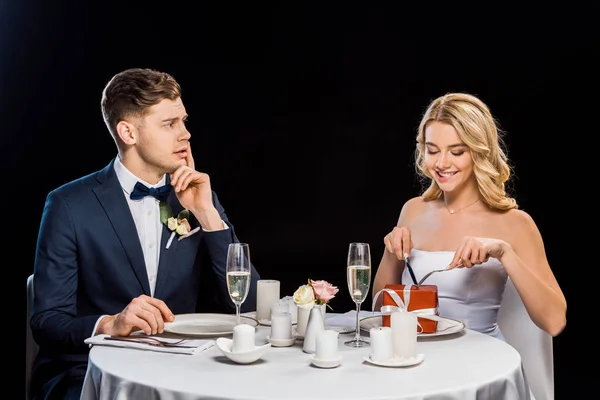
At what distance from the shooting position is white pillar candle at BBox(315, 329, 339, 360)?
1.96 m

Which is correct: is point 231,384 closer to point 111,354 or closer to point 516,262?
point 111,354

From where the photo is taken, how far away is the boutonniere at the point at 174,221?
2.95 metres

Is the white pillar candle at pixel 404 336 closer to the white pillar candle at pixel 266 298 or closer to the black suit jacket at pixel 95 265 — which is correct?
the white pillar candle at pixel 266 298

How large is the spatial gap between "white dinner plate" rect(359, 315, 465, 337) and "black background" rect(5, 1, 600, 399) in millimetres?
2191

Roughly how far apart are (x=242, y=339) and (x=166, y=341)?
30cm

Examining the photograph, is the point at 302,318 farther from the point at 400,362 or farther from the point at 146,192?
the point at 146,192

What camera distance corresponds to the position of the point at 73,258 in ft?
9.16

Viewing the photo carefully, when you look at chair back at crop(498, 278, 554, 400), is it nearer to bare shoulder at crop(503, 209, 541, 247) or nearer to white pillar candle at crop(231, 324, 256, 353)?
bare shoulder at crop(503, 209, 541, 247)

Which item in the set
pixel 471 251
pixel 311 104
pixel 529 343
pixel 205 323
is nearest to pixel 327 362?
pixel 205 323

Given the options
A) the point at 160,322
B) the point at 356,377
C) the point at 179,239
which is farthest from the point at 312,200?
the point at 356,377

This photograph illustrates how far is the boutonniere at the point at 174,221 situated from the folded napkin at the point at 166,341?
0.73 metres

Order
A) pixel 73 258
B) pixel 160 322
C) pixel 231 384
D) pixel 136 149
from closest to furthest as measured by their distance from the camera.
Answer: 1. pixel 231 384
2. pixel 160 322
3. pixel 73 258
4. pixel 136 149

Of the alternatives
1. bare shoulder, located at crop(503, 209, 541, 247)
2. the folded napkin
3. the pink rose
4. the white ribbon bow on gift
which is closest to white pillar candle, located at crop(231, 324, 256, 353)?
the folded napkin

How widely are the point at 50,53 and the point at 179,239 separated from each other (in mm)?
2136
